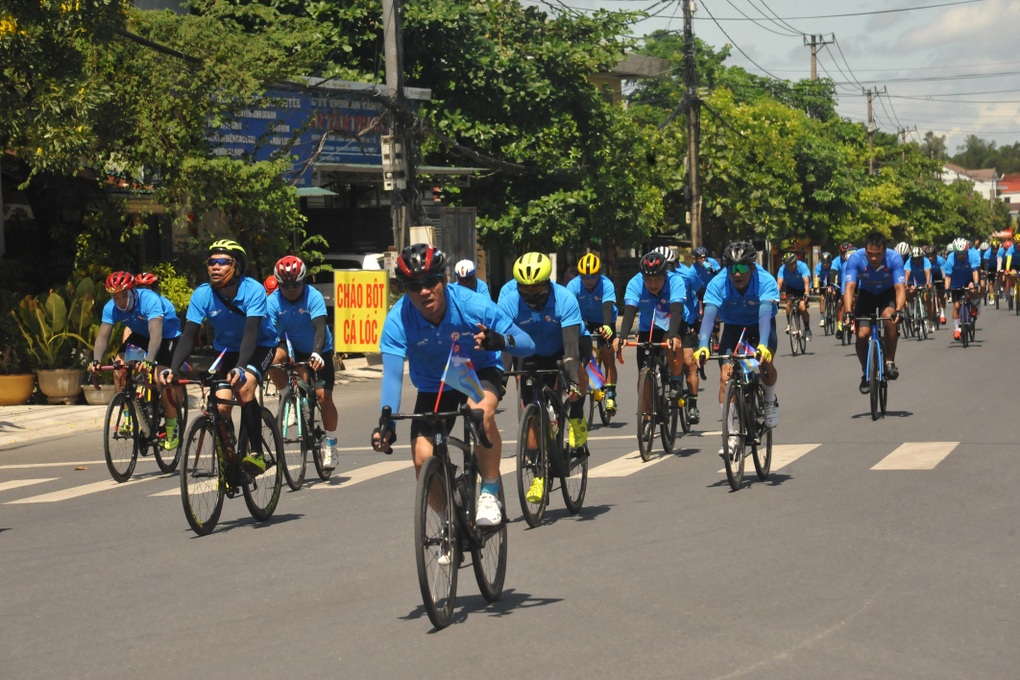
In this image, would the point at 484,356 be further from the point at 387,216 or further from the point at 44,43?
the point at 387,216

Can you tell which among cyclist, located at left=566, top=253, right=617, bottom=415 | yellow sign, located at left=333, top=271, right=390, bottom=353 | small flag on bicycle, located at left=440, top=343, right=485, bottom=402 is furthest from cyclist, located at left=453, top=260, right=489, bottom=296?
yellow sign, located at left=333, top=271, right=390, bottom=353

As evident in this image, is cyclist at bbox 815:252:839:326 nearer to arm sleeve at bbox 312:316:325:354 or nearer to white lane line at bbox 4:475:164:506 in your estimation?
arm sleeve at bbox 312:316:325:354

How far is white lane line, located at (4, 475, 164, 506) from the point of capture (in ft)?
40.9

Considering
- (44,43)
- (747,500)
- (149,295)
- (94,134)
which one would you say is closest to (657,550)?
(747,500)

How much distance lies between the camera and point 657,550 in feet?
28.5

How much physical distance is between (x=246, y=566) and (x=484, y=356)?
222 cm

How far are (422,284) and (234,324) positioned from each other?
4.03 meters

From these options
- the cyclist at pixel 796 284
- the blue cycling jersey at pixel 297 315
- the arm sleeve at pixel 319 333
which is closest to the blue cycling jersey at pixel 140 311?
the blue cycling jersey at pixel 297 315

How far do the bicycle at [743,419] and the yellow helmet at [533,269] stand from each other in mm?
1814

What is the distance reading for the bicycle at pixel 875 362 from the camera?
15.5 metres

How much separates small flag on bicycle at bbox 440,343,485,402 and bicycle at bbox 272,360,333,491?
4923mm

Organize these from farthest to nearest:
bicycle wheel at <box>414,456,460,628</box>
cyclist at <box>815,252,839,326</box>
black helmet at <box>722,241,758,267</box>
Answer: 1. cyclist at <box>815,252,839,326</box>
2. black helmet at <box>722,241,758,267</box>
3. bicycle wheel at <box>414,456,460,628</box>

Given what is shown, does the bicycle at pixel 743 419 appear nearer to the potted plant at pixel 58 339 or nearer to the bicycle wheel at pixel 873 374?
the bicycle wheel at pixel 873 374

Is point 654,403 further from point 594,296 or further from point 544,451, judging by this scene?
point 544,451
